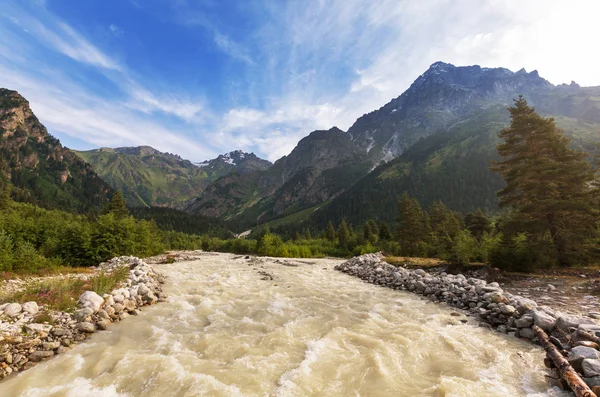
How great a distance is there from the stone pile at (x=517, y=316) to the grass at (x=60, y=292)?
1600cm

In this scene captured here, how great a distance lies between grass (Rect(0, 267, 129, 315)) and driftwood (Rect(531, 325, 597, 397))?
15.3 m

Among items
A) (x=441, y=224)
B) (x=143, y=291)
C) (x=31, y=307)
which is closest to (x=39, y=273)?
(x=143, y=291)

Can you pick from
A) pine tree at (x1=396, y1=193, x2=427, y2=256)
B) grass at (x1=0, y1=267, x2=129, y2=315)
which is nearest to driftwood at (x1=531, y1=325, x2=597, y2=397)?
grass at (x1=0, y1=267, x2=129, y2=315)

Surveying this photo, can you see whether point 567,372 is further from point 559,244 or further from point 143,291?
point 559,244

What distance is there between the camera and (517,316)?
9.43 metres

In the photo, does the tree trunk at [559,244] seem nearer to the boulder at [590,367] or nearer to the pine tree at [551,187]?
the pine tree at [551,187]

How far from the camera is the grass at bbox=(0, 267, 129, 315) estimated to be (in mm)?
10602

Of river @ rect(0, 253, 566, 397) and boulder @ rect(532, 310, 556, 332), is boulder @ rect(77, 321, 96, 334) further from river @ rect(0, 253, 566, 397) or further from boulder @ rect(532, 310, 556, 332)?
boulder @ rect(532, 310, 556, 332)

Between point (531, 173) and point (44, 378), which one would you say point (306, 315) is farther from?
point (531, 173)

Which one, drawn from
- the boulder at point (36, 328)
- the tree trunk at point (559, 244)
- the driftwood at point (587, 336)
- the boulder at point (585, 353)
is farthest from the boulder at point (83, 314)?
the tree trunk at point (559, 244)

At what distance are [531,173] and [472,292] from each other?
12138 millimetres

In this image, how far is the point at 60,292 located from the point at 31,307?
232 cm

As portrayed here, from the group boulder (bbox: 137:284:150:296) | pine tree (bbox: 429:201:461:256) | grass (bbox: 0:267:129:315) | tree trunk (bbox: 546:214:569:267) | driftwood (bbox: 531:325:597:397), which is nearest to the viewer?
driftwood (bbox: 531:325:597:397)

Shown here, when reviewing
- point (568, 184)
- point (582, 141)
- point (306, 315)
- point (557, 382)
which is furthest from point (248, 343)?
point (582, 141)
